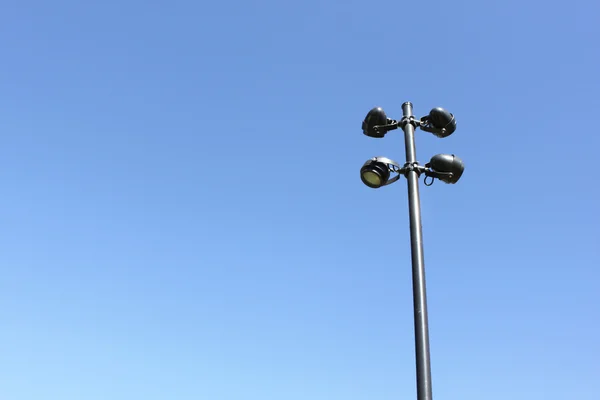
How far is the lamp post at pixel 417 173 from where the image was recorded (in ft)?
18.4

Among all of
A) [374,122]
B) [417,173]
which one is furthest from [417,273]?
[374,122]

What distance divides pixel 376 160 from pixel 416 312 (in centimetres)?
194

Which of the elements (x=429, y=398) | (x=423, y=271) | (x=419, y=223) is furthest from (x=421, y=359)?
(x=419, y=223)

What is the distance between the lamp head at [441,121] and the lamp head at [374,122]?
0.60 metres

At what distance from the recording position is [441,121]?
7.14 metres

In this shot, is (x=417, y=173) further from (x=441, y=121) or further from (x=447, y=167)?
(x=441, y=121)

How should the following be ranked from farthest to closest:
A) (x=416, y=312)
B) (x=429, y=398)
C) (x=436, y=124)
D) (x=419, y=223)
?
(x=436, y=124)
(x=419, y=223)
(x=416, y=312)
(x=429, y=398)

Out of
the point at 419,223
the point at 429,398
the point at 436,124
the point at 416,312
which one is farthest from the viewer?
the point at 436,124

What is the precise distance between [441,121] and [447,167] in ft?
2.57

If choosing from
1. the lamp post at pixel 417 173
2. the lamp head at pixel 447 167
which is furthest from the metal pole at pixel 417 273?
the lamp head at pixel 447 167

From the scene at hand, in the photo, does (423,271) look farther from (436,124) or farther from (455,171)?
(436,124)

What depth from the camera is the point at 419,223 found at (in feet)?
21.0

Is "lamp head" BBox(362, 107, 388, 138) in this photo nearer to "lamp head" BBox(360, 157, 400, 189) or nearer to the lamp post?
the lamp post

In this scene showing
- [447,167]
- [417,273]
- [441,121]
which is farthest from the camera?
[441,121]
